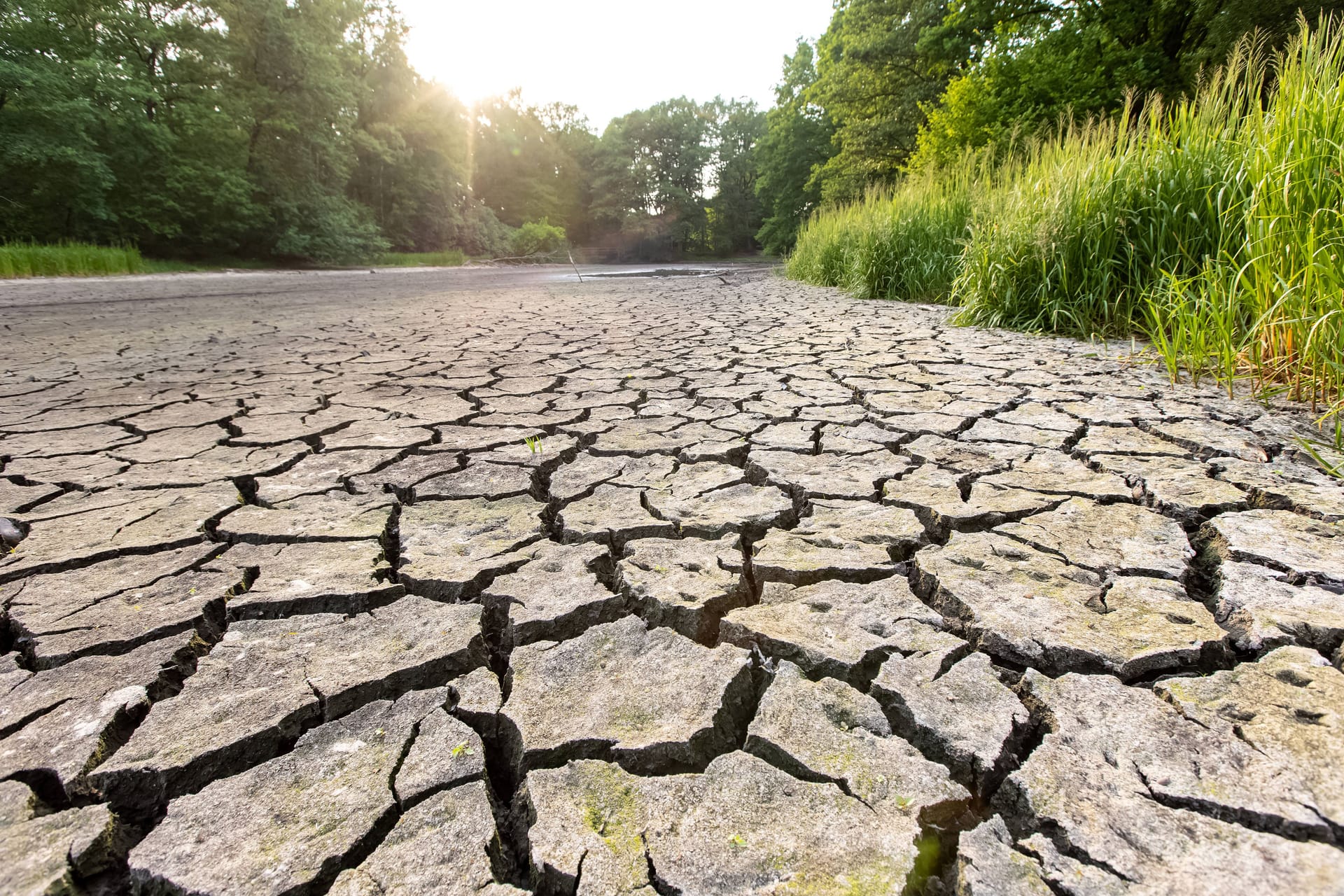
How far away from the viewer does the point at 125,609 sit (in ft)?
3.64

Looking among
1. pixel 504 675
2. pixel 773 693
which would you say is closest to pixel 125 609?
pixel 504 675

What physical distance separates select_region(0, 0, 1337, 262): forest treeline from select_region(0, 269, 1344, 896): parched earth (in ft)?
21.0

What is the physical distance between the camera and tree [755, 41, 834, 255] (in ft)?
78.4

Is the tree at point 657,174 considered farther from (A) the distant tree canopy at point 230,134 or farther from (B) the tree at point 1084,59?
(B) the tree at point 1084,59

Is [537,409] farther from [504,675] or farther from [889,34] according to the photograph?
[889,34]

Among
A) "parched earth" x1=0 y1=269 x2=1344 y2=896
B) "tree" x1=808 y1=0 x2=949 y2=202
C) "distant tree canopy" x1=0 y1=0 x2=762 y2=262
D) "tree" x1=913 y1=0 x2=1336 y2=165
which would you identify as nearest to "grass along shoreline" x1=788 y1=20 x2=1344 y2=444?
"parched earth" x1=0 y1=269 x2=1344 y2=896

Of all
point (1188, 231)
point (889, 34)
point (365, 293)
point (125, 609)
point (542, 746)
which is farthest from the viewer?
point (889, 34)

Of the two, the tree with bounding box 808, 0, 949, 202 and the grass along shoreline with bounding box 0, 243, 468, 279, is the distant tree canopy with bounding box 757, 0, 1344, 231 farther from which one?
the grass along shoreline with bounding box 0, 243, 468, 279

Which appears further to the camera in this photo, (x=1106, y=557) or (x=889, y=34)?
(x=889, y=34)

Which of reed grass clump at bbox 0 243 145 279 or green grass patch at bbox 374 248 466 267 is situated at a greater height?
green grass patch at bbox 374 248 466 267

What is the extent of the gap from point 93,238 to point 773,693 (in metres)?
19.0

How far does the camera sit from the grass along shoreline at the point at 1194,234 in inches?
78.6

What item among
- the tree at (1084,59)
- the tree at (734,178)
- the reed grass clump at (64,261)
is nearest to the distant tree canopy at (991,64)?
the tree at (1084,59)

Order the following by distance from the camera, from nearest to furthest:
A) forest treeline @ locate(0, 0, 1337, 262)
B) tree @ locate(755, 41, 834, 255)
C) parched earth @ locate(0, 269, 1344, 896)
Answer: parched earth @ locate(0, 269, 1344, 896), forest treeline @ locate(0, 0, 1337, 262), tree @ locate(755, 41, 834, 255)
